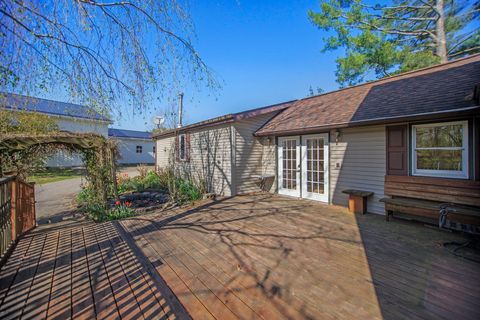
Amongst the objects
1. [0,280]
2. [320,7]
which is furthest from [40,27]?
[320,7]

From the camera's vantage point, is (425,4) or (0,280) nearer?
(0,280)

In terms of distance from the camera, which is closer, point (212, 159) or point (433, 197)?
point (433, 197)

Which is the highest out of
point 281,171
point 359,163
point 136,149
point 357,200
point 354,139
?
point 136,149

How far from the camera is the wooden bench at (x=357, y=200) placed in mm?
5723

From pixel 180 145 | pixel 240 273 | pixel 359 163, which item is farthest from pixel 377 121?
pixel 180 145

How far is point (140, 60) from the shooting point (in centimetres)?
325

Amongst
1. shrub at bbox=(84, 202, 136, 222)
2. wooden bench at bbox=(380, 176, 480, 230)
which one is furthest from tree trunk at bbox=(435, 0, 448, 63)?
shrub at bbox=(84, 202, 136, 222)

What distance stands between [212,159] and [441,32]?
1261 cm

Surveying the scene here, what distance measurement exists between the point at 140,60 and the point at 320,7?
39.6 feet

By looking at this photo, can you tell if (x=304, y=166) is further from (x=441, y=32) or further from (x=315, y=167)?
(x=441, y=32)

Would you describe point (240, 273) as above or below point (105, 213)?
below

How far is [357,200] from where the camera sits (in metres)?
5.83

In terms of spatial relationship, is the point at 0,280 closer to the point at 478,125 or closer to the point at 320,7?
the point at 478,125

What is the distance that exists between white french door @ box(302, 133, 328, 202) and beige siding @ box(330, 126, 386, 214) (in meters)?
0.23
